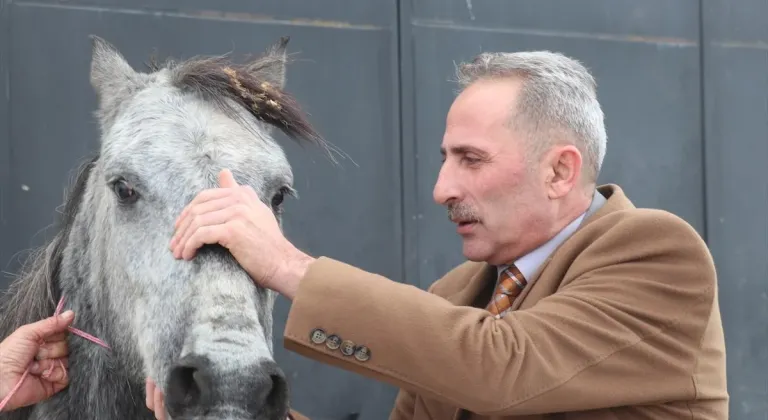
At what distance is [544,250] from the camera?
2613 mm

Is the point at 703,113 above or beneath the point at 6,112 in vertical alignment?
beneath

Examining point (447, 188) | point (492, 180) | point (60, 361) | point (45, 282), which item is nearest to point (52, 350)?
point (60, 361)

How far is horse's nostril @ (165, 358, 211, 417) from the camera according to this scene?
6.79 feet

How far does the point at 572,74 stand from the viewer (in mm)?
2621

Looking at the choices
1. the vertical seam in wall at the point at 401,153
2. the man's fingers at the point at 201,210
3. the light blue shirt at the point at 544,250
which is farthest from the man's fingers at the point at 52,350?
the vertical seam in wall at the point at 401,153

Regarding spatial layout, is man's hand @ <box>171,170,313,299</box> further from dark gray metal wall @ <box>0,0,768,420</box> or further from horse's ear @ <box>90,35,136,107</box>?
dark gray metal wall @ <box>0,0,768,420</box>

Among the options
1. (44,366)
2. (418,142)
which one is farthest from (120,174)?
(418,142)

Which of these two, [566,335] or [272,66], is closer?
[566,335]

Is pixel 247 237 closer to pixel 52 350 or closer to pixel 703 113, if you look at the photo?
pixel 52 350

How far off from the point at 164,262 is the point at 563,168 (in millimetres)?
992

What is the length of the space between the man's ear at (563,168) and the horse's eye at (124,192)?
1.01 m

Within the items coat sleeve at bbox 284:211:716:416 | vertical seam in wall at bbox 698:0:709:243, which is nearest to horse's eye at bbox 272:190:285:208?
coat sleeve at bbox 284:211:716:416

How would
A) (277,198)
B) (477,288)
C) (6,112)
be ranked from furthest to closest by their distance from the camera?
(6,112), (477,288), (277,198)

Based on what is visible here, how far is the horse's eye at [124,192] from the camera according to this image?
8.24 ft
